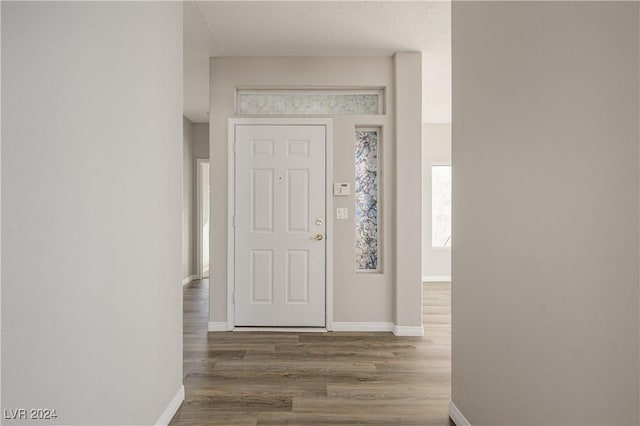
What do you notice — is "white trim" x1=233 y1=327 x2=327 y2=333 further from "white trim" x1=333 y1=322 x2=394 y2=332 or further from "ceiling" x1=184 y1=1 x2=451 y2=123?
"ceiling" x1=184 y1=1 x2=451 y2=123

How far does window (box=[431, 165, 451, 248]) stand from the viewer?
6.97 m

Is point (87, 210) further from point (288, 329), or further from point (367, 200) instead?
point (367, 200)

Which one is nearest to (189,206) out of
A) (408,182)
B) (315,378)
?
(408,182)

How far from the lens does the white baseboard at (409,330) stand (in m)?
3.82

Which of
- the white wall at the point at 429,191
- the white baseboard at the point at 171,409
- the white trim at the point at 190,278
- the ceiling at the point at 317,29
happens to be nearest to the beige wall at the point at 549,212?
the ceiling at the point at 317,29

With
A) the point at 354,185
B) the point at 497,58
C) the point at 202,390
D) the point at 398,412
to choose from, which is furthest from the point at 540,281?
the point at 354,185

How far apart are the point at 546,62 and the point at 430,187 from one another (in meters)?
5.70

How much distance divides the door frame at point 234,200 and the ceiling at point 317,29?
0.68m

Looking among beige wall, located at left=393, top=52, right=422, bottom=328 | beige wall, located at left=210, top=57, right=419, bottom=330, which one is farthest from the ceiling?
beige wall, located at left=393, top=52, right=422, bottom=328

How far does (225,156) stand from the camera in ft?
13.0

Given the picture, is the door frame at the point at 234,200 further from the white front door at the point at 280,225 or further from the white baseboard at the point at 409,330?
the white baseboard at the point at 409,330

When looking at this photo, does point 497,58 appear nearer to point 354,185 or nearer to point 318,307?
point 354,185

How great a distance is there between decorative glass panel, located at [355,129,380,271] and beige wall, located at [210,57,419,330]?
0.14 meters

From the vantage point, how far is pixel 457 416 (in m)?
2.14
